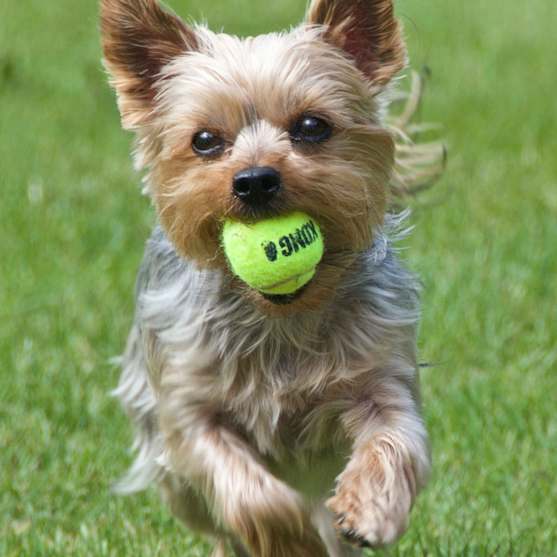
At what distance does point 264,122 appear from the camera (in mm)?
3404

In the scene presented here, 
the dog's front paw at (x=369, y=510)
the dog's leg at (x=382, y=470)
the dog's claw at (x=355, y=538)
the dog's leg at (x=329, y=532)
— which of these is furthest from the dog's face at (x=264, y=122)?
the dog's leg at (x=329, y=532)

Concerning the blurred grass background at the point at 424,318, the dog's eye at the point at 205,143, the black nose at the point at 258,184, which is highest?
the black nose at the point at 258,184

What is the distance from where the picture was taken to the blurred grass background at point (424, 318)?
14.5 ft

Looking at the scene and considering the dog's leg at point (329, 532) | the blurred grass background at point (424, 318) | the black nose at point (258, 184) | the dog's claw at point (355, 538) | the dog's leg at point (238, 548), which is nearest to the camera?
the dog's claw at point (355, 538)

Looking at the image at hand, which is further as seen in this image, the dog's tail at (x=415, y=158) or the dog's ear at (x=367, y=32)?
the dog's tail at (x=415, y=158)

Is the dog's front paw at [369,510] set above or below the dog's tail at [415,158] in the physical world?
above

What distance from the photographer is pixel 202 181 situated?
3.36 m

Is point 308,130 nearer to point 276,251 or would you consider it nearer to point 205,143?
point 205,143

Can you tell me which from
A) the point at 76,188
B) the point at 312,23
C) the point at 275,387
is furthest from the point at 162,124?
the point at 76,188

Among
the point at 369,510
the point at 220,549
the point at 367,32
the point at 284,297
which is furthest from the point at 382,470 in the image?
the point at 367,32

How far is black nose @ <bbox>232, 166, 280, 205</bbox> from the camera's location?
3158mm

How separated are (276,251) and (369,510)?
30.6 inches

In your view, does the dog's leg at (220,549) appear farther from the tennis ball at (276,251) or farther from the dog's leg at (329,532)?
the tennis ball at (276,251)

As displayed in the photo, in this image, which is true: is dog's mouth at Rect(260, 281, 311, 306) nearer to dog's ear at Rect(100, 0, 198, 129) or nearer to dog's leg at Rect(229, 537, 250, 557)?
dog's ear at Rect(100, 0, 198, 129)
